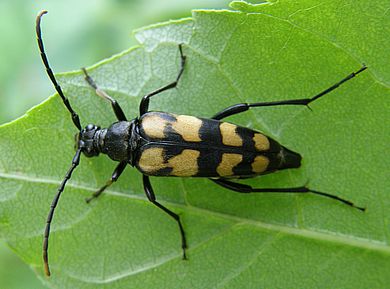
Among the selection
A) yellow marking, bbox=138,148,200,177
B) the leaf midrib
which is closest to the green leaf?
the leaf midrib

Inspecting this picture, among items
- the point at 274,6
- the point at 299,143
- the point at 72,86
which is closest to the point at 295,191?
the point at 299,143

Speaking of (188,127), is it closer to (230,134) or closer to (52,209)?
(230,134)

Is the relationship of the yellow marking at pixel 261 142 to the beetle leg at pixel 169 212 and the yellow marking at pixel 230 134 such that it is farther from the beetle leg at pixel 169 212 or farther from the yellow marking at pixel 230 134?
the beetle leg at pixel 169 212

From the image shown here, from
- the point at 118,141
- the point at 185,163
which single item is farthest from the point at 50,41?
the point at 185,163

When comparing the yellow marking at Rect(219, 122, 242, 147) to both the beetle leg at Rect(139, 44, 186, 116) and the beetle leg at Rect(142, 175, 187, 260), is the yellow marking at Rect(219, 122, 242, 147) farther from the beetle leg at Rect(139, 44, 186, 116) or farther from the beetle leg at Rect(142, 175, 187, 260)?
the beetle leg at Rect(142, 175, 187, 260)

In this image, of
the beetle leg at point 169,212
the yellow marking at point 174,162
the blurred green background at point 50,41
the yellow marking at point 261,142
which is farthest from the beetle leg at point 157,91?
the blurred green background at point 50,41

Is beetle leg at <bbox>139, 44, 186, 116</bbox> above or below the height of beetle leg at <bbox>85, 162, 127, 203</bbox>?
above

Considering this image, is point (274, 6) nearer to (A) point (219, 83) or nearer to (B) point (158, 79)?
(A) point (219, 83)

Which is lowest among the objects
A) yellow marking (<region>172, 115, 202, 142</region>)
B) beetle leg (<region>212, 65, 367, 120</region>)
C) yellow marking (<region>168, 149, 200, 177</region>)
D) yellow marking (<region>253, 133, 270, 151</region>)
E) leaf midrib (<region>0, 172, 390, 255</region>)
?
leaf midrib (<region>0, 172, 390, 255</region>)
